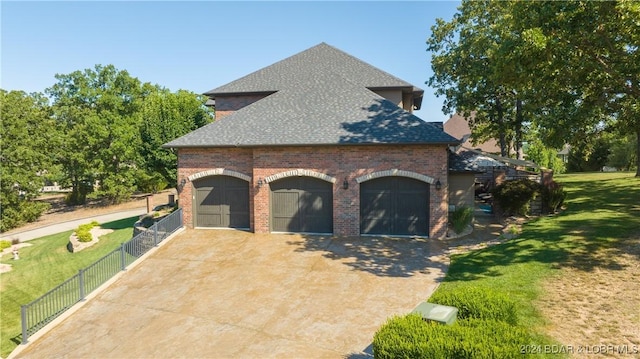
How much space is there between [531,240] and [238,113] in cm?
1475

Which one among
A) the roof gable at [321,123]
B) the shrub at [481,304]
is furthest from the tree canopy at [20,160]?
the shrub at [481,304]

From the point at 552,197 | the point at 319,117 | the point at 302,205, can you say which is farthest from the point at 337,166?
the point at 552,197

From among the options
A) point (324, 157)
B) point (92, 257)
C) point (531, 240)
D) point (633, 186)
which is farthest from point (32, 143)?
point (633, 186)

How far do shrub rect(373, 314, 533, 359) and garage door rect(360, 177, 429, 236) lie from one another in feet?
32.5

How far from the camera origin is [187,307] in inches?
422

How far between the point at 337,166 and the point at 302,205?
2.50 m

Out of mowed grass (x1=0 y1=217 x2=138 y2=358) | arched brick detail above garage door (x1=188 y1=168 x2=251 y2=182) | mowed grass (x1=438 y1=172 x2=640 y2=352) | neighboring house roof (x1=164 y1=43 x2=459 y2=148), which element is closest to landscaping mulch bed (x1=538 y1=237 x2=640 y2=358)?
mowed grass (x1=438 y1=172 x2=640 y2=352)

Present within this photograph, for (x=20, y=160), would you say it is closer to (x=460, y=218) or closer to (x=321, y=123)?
(x=321, y=123)

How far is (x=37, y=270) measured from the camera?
2155cm

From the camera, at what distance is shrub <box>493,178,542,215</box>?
60.8 feet

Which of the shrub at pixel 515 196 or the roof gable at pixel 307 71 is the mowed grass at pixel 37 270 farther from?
the shrub at pixel 515 196

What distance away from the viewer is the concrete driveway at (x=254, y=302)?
8641mm

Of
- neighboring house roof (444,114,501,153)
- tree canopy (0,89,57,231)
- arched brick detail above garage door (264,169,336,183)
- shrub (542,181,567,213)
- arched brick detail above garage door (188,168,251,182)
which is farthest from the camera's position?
neighboring house roof (444,114,501,153)

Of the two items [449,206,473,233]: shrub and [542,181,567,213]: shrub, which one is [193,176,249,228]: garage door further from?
[542,181,567,213]: shrub
